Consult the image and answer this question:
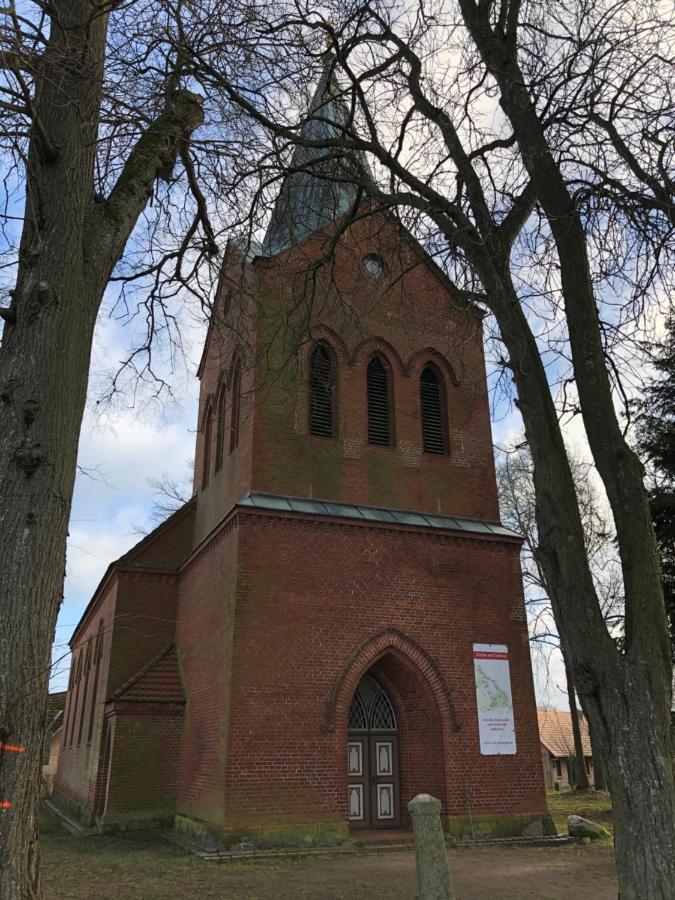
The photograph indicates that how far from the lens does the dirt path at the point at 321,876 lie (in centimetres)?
839

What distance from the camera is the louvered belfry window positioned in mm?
14836

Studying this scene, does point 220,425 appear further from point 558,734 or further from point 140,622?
point 558,734

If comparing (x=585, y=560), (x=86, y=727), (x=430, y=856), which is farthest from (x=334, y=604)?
(x=86, y=727)

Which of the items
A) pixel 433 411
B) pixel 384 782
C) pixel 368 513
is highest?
pixel 433 411

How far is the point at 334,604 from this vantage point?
1258 cm

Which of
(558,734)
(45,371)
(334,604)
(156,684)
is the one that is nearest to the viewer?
(45,371)

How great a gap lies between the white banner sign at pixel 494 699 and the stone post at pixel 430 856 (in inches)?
236

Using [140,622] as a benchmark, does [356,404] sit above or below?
above

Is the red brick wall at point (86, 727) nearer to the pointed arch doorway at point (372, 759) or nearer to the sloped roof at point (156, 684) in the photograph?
the sloped roof at point (156, 684)

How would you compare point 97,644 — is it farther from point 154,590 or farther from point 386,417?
point 386,417

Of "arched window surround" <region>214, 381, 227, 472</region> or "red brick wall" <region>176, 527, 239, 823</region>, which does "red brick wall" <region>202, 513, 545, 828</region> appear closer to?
"red brick wall" <region>176, 527, 239, 823</region>

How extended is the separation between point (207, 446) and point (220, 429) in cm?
120

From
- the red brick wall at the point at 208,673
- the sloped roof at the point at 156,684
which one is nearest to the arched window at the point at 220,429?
the red brick wall at the point at 208,673

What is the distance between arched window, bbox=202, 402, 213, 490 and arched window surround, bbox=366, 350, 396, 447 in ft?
14.0
